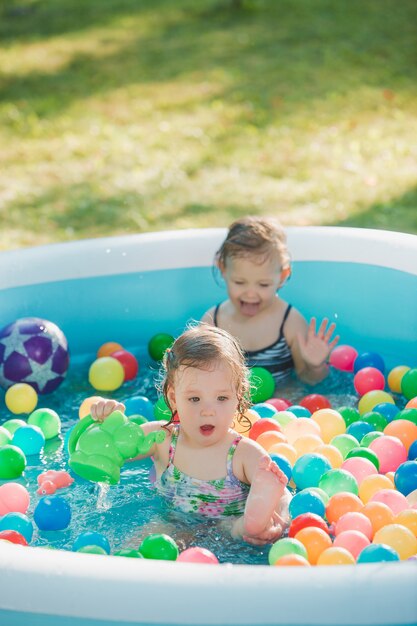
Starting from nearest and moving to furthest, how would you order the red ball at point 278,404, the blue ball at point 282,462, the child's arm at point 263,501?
the child's arm at point 263,501, the blue ball at point 282,462, the red ball at point 278,404

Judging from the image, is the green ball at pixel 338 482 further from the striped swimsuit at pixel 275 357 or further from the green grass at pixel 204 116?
the green grass at pixel 204 116

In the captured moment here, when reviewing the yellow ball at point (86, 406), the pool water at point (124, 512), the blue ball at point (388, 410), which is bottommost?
the pool water at point (124, 512)

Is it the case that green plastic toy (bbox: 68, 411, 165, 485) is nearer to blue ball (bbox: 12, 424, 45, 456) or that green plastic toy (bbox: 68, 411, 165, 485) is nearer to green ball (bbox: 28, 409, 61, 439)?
blue ball (bbox: 12, 424, 45, 456)

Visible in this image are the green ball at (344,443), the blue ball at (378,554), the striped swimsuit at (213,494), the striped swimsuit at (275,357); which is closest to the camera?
the blue ball at (378,554)

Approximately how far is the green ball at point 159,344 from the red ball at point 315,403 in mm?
659

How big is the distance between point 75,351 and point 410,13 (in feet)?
20.9

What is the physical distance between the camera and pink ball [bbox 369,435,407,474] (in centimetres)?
322

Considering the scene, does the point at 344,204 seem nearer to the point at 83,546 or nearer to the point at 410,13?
the point at 83,546

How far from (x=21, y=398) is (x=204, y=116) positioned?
3839 mm

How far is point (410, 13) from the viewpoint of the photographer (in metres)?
9.40

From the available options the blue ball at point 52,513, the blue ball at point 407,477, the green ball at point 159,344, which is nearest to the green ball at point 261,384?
the green ball at point 159,344

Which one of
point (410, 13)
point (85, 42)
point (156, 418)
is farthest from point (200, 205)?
point (410, 13)

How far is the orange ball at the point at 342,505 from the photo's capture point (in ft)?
9.37

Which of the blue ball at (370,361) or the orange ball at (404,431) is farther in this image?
the blue ball at (370,361)
